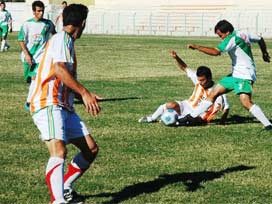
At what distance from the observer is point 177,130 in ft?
36.9

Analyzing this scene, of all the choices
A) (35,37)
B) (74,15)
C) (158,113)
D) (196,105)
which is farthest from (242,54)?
(74,15)

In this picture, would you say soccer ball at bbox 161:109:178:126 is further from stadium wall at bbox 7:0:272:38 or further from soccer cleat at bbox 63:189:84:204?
stadium wall at bbox 7:0:272:38

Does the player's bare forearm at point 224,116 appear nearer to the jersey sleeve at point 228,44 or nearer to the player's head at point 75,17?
the jersey sleeve at point 228,44

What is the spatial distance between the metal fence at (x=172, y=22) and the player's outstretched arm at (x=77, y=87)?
5092 cm

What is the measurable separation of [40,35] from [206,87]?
3.42 meters

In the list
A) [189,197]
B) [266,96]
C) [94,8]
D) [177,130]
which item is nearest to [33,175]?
[189,197]

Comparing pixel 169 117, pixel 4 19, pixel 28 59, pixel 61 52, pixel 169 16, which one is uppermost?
pixel 61 52

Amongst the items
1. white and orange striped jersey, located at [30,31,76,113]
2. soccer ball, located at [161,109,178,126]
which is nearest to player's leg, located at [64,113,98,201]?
white and orange striped jersey, located at [30,31,76,113]

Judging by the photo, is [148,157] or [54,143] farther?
[148,157]

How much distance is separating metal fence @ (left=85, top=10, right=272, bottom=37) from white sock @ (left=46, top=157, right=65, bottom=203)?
50.9m

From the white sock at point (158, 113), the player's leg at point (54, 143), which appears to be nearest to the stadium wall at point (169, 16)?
the white sock at point (158, 113)

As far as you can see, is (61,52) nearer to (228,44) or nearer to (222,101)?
(228,44)

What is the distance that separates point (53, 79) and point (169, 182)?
2008mm

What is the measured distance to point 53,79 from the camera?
248 inches
